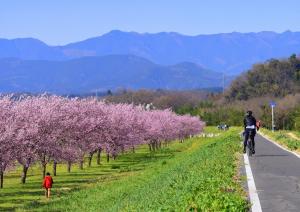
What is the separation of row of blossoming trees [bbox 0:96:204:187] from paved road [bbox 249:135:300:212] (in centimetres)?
1707

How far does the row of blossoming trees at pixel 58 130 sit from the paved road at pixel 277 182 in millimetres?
17073

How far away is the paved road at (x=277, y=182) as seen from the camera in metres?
12.9

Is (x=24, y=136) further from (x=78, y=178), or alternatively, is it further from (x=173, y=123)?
(x=173, y=123)

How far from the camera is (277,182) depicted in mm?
16938

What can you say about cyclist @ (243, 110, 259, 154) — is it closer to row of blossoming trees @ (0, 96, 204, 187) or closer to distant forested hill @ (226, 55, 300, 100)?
row of blossoming trees @ (0, 96, 204, 187)

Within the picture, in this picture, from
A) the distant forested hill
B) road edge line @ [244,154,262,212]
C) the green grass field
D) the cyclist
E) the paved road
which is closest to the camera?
road edge line @ [244,154,262,212]

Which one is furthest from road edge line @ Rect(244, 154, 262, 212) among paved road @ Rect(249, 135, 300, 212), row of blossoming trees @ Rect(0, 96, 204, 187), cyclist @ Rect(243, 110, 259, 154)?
row of blossoming trees @ Rect(0, 96, 204, 187)

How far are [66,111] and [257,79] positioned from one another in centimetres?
14519

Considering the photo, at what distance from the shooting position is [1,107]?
38750 mm

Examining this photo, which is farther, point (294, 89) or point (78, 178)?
point (294, 89)

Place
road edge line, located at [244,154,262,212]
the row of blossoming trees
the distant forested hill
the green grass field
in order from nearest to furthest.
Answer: road edge line, located at [244,154,262,212]
the green grass field
the row of blossoming trees
the distant forested hill

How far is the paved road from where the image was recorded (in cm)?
1287

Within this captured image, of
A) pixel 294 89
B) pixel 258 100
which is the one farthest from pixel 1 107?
pixel 294 89

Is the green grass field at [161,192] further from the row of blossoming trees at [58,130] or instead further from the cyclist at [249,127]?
the row of blossoming trees at [58,130]
